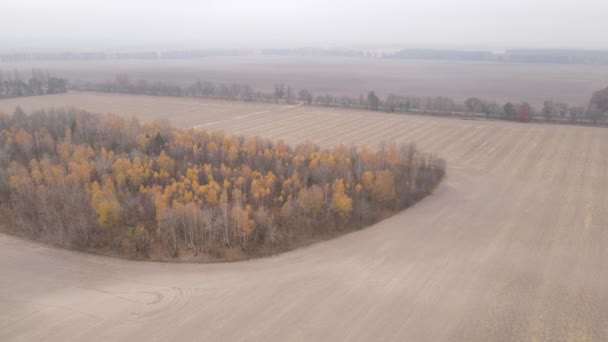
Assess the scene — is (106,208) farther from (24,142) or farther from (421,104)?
(421,104)

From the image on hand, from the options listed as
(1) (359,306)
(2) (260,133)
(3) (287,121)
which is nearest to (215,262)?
(1) (359,306)

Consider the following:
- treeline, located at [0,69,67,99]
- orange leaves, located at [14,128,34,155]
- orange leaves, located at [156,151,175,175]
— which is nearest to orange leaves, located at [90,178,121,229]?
orange leaves, located at [156,151,175,175]

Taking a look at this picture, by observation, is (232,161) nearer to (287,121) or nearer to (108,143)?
(108,143)

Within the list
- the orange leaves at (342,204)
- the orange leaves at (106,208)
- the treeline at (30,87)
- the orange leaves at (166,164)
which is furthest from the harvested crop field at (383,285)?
the treeline at (30,87)

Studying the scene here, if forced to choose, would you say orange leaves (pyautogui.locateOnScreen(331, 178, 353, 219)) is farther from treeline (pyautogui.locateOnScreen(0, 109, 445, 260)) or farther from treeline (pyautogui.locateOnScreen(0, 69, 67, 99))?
treeline (pyautogui.locateOnScreen(0, 69, 67, 99))

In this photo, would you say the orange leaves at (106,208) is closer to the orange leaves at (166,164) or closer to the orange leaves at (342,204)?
the orange leaves at (166,164)
